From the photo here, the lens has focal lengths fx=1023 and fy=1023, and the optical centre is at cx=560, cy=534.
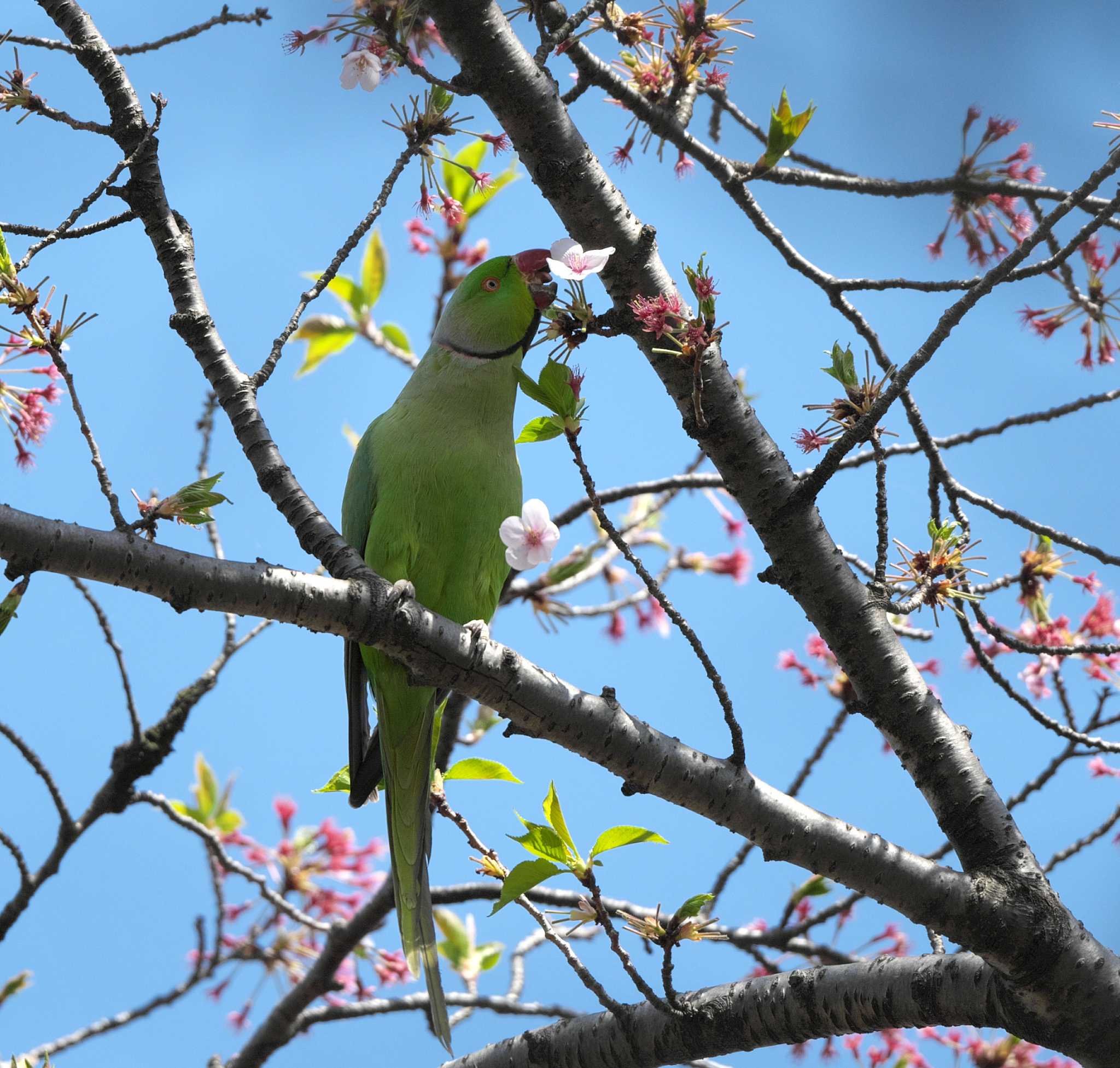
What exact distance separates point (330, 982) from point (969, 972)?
2368 millimetres

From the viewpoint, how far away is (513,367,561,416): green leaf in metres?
1.97

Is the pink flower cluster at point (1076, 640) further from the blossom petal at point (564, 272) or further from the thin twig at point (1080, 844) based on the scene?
the blossom petal at point (564, 272)

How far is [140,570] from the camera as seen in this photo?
1.81 metres

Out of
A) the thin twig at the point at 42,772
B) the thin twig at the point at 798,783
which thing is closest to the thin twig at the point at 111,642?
the thin twig at the point at 42,772

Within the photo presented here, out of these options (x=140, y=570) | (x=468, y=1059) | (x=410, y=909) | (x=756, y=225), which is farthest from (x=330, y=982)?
(x=756, y=225)

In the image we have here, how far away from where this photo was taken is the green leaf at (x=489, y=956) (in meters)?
4.25

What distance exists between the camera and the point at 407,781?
2.78 metres

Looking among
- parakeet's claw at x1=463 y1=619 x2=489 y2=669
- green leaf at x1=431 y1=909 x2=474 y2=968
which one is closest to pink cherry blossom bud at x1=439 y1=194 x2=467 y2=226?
parakeet's claw at x1=463 y1=619 x2=489 y2=669

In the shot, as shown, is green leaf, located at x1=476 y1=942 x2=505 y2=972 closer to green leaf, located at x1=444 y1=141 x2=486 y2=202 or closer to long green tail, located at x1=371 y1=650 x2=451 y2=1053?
long green tail, located at x1=371 y1=650 x2=451 y2=1053

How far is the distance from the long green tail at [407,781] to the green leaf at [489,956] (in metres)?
1.56

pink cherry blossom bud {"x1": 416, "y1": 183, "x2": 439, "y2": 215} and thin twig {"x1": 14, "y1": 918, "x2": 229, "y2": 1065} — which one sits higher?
pink cherry blossom bud {"x1": 416, "y1": 183, "x2": 439, "y2": 215}

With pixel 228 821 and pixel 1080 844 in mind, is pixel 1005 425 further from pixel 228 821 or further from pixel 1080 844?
pixel 228 821

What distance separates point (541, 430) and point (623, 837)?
0.83 metres

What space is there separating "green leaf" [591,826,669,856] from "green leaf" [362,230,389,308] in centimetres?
314
